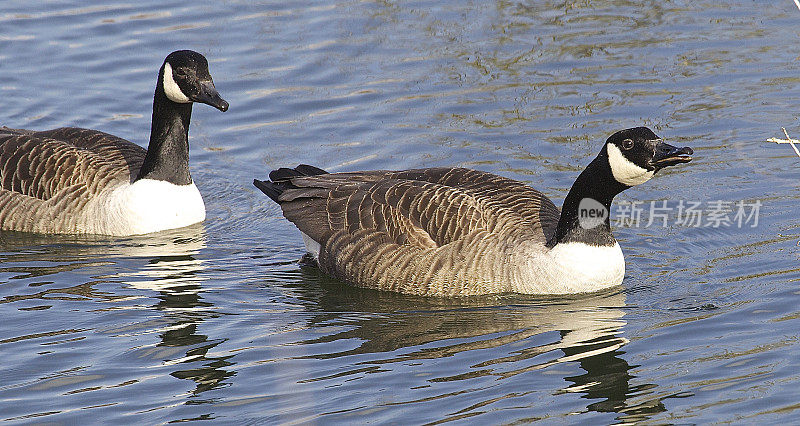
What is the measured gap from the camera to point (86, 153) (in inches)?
513

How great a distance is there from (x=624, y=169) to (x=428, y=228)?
6.02ft

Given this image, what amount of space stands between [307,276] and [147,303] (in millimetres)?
1582

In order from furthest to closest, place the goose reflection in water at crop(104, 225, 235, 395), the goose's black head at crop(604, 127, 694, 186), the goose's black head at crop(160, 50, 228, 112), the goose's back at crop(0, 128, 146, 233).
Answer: the goose's back at crop(0, 128, 146, 233) → the goose's black head at crop(160, 50, 228, 112) → the goose's black head at crop(604, 127, 694, 186) → the goose reflection in water at crop(104, 225, 235, 395)

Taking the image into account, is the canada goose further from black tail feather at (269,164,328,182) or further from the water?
black tail feather at (269,164,328,182)

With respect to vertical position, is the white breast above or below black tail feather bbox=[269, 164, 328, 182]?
below

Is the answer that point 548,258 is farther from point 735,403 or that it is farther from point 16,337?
point 16,337

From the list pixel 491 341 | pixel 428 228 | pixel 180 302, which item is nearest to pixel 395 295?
pixel 428 228

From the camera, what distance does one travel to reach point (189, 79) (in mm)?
12234

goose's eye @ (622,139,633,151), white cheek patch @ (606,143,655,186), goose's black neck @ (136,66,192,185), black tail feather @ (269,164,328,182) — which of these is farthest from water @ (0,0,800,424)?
goose's eye @ (622,139,633,151)

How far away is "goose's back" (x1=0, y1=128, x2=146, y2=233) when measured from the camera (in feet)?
42.0

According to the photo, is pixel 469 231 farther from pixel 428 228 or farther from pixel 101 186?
pixel 101 186

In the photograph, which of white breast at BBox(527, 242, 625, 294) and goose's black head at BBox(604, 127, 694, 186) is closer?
goose's black head at BBox(604, 127, 694, 186)

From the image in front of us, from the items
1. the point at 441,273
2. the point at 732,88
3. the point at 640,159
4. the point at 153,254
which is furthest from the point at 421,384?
the point at 732,88

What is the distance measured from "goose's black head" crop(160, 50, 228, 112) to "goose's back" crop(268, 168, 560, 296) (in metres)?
1.60
